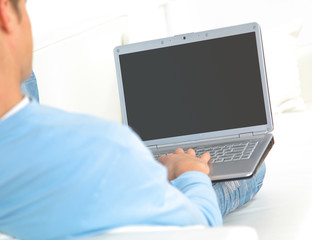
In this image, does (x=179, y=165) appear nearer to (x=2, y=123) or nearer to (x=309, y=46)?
(x=2, y=123)

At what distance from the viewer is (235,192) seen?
4.66ft

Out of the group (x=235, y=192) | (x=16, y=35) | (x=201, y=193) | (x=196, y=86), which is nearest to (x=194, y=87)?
(x=196, y=86)

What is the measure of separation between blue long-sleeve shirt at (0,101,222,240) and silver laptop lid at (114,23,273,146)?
93cm

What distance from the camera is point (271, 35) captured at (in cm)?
282

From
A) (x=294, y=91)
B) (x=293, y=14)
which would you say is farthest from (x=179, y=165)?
(x=293, y=14)

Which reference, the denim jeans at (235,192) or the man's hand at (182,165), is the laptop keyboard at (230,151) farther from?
the man's hand at (182,165)

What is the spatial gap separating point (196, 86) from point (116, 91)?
0.71 meters

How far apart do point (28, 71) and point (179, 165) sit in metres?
0.37

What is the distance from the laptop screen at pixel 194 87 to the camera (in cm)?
172

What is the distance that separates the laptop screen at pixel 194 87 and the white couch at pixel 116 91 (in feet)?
0.71

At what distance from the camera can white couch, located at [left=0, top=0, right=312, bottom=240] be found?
1.28 metres

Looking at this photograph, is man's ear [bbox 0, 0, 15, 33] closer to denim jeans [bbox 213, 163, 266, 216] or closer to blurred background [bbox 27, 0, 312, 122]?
denim jeans [bbox 213, 163, 266, 216]

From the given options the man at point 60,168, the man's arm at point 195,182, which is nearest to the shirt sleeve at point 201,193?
the man's arm at point 195,182

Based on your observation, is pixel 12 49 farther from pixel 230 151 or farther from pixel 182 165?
pixel 230 151
